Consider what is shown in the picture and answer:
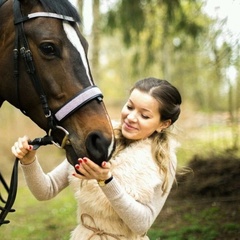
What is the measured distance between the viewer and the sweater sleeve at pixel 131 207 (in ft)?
6.34

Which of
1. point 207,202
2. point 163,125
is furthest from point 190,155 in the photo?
point 163,125

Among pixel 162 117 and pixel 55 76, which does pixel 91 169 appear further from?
pixel 162 117

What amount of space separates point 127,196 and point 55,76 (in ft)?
2.28

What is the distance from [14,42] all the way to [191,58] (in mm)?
11199

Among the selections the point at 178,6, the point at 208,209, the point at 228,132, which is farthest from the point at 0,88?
the point at 178,6

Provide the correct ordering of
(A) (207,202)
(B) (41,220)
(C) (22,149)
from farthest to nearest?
(B) (41,220) < (A) (207,202) < (C) (22,149)

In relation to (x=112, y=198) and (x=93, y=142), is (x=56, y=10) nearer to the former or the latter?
(x=93, y=142)

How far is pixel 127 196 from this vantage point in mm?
2004

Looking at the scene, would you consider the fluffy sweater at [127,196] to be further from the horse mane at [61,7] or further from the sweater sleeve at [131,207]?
the horse mane at [61,7]

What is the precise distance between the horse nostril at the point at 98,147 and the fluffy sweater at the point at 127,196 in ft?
0.84

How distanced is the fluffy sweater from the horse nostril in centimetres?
25

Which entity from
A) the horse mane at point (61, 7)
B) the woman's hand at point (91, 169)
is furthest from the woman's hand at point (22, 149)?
the horse mane at point (61, 7)

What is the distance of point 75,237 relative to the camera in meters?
2.19

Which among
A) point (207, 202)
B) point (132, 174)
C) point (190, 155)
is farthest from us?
point (190, 155)
